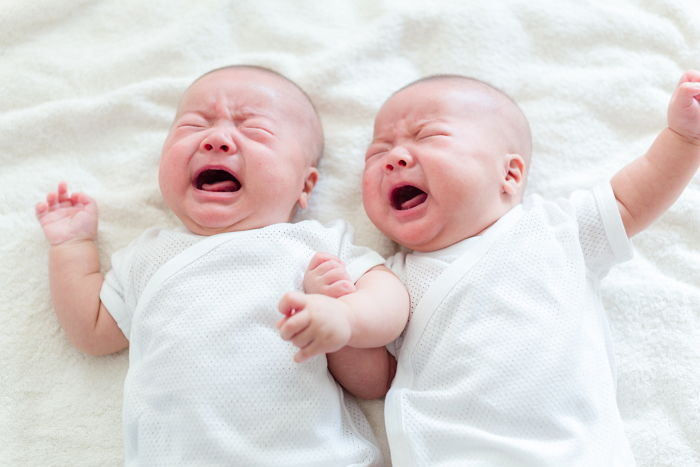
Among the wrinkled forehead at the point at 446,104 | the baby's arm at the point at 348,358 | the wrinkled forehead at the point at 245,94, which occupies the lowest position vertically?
the baby's arm at the point at 348,358

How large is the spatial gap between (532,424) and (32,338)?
1.03 meters

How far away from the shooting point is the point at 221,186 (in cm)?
156

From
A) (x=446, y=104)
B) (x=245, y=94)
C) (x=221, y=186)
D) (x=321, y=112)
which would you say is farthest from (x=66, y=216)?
(x=446, y=104)

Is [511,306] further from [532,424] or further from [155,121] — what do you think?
[155,121]

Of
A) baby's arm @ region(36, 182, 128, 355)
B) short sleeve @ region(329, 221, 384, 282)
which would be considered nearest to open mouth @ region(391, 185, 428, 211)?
short sleeve @ region(329, 221, 384, 282)

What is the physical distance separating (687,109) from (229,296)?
3.05 feet

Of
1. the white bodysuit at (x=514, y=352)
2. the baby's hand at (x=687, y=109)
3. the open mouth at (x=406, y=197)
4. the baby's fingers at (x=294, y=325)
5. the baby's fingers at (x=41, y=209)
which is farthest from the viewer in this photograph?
the baby's fingers at (x=41, y=209)

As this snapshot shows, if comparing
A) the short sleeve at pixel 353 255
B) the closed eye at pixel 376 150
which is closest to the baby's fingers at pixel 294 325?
the short sleeve at pixel 353 255

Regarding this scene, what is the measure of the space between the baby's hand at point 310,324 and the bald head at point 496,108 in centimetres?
56

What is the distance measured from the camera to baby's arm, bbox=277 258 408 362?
118 centimetres

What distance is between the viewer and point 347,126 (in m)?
1.82

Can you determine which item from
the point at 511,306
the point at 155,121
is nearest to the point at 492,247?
the point at 511,306

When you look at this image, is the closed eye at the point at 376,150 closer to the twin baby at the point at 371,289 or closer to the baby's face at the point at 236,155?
the twin baby at the point at 371,289

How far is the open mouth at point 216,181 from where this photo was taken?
1.56 metres
